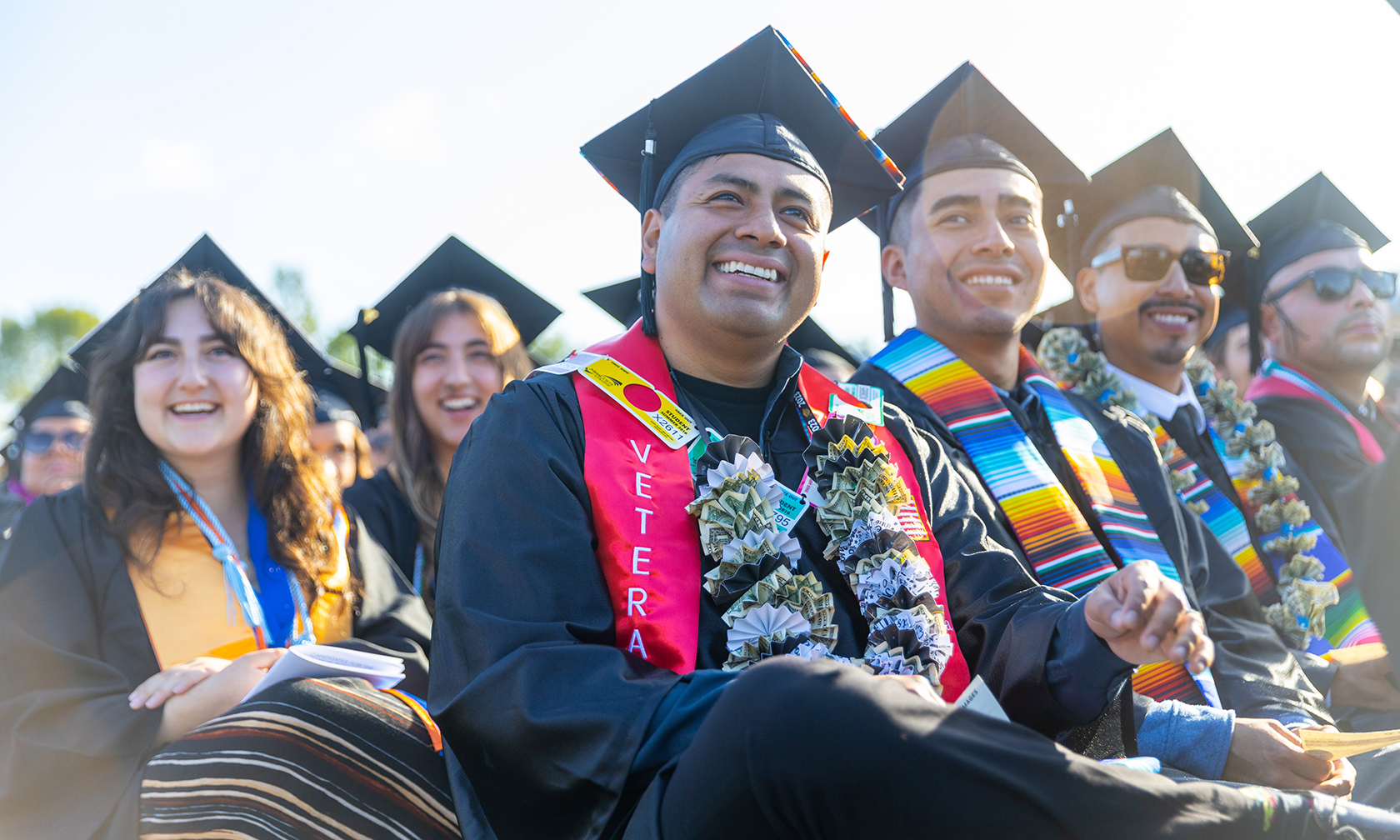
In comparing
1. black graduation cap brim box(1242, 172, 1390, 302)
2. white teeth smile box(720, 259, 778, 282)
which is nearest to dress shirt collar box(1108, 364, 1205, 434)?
black graduation cap brim box(1242, 172, 1390, 302)

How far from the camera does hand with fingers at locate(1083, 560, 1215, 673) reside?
70.0 inches

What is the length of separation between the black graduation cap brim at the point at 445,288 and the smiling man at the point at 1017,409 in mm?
1862

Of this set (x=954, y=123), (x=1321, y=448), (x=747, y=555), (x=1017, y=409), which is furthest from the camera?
(x=1321, y=448)

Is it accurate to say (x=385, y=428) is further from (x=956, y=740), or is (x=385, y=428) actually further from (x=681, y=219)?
(x=956, y=740)

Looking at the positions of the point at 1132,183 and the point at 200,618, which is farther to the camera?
the point at 1132,183

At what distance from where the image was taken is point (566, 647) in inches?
75.5

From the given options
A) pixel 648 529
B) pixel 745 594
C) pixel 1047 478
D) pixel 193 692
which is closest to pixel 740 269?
pixel 648 529

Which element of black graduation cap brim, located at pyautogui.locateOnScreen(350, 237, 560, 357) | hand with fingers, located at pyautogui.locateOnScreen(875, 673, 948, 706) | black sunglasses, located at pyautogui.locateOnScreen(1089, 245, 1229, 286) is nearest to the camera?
hand with fingers, located at pyautogui.locateOnScreen(875, 673, 948, 706)

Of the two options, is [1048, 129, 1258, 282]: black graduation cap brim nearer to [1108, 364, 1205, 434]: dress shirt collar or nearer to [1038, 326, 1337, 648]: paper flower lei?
[1038, 326, 1337, 648]: paper flower lei

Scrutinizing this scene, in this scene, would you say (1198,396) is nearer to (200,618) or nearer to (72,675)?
(200,618)

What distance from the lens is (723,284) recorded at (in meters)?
2.58

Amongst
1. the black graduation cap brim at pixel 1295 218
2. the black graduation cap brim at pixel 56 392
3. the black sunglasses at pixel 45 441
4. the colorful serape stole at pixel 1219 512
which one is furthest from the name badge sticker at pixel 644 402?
the black sunglasses at pixel 45 441

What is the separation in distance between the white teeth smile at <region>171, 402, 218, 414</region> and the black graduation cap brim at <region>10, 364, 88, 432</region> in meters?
4.21

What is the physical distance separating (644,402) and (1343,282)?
4.28 metres
